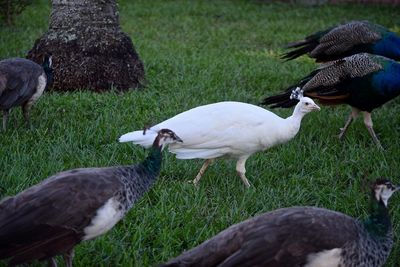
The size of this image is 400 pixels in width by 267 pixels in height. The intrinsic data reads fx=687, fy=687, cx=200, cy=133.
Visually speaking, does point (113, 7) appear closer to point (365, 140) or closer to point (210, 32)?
point (365, 140)

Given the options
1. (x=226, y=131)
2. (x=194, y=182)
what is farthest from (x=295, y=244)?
(x=194, y=182)

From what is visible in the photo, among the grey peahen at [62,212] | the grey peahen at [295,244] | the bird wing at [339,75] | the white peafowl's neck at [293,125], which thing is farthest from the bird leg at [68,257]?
the bird wing at [339,75]

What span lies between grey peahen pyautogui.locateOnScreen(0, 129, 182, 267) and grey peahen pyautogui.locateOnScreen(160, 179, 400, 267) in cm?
47

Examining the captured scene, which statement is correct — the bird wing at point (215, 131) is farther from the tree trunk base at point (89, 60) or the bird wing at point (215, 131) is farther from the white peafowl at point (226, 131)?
the tree trunk base at point (89, 60)

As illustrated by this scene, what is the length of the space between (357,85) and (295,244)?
10.6 feet

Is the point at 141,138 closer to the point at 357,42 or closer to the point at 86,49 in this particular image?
the point at 86,49

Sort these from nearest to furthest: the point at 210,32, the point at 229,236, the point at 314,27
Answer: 1. the point at 229,236
2. the point at 210,32
3. the point at 314,27

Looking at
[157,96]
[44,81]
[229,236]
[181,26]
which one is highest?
[229,236]

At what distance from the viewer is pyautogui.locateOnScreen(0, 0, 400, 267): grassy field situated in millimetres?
3971

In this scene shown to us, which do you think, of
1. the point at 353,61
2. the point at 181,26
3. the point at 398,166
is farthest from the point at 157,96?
the point at 181,26

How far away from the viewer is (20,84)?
5.51m

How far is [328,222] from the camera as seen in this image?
121 inches

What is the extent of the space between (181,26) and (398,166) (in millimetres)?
7338

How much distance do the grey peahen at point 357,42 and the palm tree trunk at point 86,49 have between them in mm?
2003
